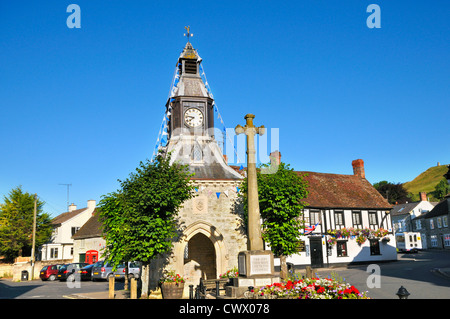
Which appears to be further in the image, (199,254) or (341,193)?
(341,193)

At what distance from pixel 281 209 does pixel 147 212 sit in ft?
28.0

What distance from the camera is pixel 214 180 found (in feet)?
72.3

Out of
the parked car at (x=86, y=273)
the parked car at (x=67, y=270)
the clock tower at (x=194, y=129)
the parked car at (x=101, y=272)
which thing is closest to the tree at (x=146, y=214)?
the clock tower at (x=194, y=129)

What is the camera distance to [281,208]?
22938mm

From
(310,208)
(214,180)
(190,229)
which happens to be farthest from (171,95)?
(310,208)

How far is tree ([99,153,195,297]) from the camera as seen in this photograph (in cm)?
1762

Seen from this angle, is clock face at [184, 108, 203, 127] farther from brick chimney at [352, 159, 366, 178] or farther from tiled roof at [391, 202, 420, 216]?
tiled roof at [391, 202, 420, 216]

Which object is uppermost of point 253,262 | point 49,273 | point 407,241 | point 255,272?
point 407,241

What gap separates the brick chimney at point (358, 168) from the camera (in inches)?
1833

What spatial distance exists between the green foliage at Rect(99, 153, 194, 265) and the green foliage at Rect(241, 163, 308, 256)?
5130mm

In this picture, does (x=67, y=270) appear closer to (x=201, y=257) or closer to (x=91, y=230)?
(x=91, y=230)

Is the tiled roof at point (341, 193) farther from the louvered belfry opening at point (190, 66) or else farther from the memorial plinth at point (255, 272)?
the memorial plinth at point (255, 272)

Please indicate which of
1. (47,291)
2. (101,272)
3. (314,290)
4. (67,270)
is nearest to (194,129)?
(47,291)

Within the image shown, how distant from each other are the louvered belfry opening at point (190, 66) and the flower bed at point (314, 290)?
18471mm
